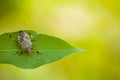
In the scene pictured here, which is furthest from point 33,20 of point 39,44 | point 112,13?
point 39,44

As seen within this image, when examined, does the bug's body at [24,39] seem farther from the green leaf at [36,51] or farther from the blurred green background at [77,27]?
the blurred green background at [77,27]

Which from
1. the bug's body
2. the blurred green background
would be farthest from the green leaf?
the blurred green background

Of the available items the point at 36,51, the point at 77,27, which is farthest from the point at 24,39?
the point at 77,27

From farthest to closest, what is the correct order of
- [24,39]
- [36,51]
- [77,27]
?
[77,27] < [24,39] < [36,51]

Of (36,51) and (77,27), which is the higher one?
(36,51)

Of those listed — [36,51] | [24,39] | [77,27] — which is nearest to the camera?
[36,51]

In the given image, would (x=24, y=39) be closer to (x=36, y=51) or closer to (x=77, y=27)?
(x=36, y=51)

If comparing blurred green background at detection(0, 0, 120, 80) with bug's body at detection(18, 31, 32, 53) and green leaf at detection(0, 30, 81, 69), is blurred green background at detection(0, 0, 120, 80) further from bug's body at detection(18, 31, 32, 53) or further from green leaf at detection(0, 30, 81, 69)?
green leaf at detection(0, 30, 81, 69)
